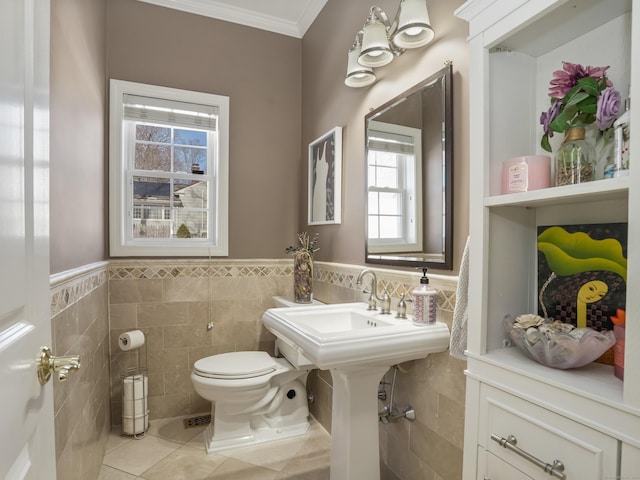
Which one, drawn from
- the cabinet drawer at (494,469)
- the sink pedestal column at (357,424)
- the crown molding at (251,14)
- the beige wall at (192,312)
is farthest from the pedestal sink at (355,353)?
the crown molding at (251,14)

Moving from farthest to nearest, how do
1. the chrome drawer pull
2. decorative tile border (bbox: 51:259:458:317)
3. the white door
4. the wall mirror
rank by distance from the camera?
the wall mirror, decorative tile border (bbox: 51:259:458:317), the chrome drawer pull, the white door

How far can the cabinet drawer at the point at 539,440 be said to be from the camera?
2.46ft

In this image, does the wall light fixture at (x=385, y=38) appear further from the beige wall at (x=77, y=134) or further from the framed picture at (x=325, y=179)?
the beige wall at (x=77, y=134)

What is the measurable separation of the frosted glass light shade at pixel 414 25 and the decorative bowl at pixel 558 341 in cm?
124

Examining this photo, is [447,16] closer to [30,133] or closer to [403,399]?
[30,133]

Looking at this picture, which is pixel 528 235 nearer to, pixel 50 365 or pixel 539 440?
pixel 539 440

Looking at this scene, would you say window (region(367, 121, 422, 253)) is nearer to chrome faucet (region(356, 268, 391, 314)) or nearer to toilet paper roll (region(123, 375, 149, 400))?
chrome faucet (region(356, 268, 391, 314))

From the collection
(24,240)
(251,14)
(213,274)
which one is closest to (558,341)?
(24,240)

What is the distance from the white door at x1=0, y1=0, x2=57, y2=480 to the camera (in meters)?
0.55

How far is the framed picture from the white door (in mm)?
1724

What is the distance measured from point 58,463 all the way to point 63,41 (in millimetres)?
1505

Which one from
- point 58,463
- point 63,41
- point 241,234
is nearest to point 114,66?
point 63,41

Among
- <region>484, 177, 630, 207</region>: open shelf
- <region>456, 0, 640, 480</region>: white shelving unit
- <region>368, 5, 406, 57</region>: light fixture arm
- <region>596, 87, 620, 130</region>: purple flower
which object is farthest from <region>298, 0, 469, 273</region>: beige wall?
<region>596, 87, 620, 130</region>: purple flower

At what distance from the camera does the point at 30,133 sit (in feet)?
2.19
